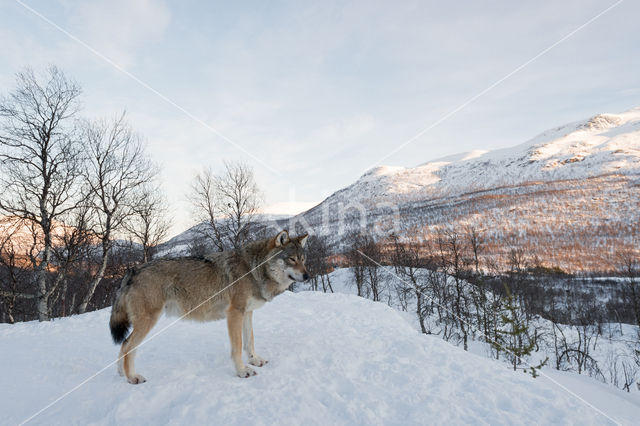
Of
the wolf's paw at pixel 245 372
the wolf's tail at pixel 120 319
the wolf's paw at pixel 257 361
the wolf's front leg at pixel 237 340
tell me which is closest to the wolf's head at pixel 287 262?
the wolf's front leg at pixel 237 340

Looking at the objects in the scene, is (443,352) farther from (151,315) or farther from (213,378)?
(151,315)

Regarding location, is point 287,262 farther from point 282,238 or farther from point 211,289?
point 211,289

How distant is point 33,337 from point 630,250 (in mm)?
191505

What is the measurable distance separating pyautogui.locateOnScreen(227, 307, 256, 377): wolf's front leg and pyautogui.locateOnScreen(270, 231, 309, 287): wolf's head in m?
0.93

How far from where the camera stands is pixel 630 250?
424 feet

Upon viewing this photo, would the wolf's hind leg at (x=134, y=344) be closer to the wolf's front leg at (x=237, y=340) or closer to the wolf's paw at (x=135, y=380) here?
the wolf's paw at (x=135, y=380)

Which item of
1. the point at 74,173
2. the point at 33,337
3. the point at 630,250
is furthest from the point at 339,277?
the point at 630,250

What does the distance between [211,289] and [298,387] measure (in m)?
2.22

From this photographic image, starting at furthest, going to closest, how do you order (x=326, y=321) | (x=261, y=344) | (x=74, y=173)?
(x=74, y=173), (x=326, y=321), (x=261, y=344)

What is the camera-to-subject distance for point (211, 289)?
5.12 meters

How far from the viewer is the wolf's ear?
210 inches

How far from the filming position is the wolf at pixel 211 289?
15.1 ft

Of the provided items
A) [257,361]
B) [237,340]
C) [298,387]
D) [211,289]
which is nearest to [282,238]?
[211,289]

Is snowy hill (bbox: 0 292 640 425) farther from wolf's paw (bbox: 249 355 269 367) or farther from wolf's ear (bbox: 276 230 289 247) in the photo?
wolf's ear (bbox: 276 230 289 247)
